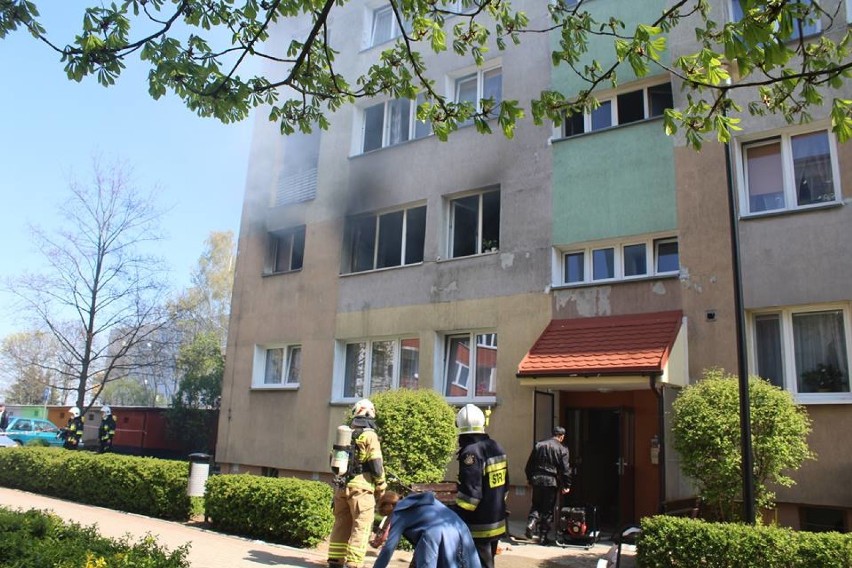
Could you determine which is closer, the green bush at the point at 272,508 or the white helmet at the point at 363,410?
the white helmet at the point at 363,410

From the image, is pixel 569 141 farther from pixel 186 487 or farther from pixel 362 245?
pixel 186 487

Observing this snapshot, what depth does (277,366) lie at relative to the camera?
56.6ft

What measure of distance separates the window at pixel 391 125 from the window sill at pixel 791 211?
24.1 feet

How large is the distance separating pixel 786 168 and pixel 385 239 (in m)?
8.41

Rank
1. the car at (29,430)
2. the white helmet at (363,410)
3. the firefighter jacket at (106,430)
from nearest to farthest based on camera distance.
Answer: the white helmet at (363,410) → the firefighter jacket at (106,430) → the car at (29,430)

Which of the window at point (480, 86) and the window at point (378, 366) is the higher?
the window at point (480, 86)

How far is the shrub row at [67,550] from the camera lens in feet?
15.4

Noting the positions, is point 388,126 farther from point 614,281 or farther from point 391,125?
point 614,281

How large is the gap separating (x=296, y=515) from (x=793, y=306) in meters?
7.90

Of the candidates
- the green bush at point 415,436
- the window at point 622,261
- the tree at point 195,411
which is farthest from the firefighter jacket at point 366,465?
the tree at point 195,411

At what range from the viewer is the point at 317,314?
16.1 metres

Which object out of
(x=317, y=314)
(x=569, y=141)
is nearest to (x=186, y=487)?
(x=317, y=314)

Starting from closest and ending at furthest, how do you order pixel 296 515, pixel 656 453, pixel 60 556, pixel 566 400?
1. pixel 60 556
2. pixel 296 515
3. pixel 656 453
4. pixel 566 400

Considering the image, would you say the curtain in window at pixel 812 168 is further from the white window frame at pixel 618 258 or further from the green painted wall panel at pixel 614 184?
the white window frame at pixel 618 258
